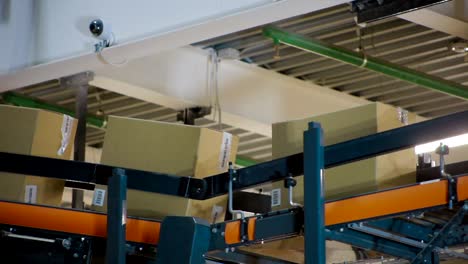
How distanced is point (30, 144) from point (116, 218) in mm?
870

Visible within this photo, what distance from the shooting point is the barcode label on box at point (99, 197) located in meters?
5.38

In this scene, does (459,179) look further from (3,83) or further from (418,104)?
(418,104)

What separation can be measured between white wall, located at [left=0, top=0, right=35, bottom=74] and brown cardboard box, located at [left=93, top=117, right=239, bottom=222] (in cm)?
177

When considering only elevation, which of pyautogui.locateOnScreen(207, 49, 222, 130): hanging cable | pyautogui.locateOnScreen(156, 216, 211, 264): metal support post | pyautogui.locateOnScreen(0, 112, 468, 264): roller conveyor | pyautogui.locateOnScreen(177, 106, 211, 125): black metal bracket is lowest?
pyautogui.locateOnScreen(156, 216, 211, 264): metal support post

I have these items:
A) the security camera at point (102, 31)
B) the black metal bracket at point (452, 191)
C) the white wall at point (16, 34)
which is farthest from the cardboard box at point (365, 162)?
the white wall at point (16, 34)

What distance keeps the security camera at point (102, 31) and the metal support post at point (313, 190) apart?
8.61 ft

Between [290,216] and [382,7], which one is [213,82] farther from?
[290,216]

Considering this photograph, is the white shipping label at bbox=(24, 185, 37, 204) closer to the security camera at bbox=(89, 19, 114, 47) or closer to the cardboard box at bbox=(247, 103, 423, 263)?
the cardboard box at bbox=(247, 103, 423, 263)

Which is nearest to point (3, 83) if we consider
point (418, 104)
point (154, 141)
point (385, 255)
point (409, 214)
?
point (154, 141)

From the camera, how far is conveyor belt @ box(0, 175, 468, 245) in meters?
4.14

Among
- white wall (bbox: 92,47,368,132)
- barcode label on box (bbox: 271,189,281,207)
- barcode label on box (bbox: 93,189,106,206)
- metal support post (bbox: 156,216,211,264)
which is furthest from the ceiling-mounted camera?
metal support post (bbox: 156,216,211,264)

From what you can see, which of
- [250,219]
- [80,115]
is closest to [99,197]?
[250,219]

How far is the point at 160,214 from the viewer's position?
5242 millimetres

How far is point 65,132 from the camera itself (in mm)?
5598
